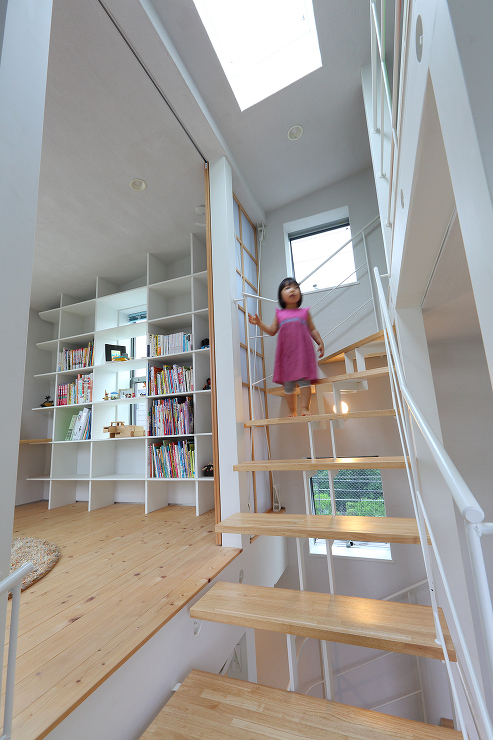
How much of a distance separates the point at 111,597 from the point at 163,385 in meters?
1.94

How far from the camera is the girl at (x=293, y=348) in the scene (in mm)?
2457

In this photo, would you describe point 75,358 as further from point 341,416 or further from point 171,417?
point 341,416

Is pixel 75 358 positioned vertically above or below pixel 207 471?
above

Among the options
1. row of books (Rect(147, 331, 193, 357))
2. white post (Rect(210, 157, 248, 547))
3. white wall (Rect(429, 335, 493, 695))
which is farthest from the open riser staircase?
row of books (Rect(147, 331, 193, 357))

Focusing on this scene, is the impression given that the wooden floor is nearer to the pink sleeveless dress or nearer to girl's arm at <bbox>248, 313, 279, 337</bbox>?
the pink sleeveless dress

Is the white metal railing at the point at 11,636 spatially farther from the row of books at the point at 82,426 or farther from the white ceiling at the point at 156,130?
the row of books at the point at 82,426

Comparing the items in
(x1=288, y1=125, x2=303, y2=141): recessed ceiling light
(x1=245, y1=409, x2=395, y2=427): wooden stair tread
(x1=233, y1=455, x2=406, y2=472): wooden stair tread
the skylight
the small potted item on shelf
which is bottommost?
(x1=233, y1=455, x2=406, y2=472): wooden stair tread

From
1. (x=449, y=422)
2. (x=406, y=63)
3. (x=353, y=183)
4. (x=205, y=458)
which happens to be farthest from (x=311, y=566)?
(x=353, y=183)

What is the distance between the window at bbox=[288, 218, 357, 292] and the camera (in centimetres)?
325

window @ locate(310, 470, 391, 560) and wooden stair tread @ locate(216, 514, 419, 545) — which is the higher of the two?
wooden stair tread @ locate(216, 514, 419, 545)

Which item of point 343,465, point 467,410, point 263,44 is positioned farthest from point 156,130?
point 467,410

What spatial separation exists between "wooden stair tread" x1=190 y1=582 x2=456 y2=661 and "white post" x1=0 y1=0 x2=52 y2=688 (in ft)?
2.82

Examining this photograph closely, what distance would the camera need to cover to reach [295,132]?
2631 millimetres

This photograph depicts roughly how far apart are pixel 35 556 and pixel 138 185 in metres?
2.66
